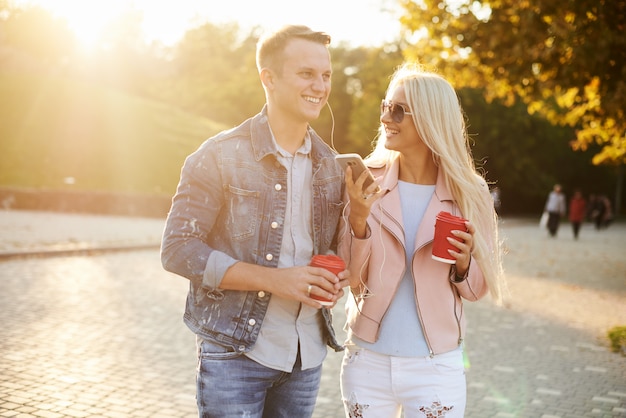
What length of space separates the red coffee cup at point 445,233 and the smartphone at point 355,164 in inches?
14.5

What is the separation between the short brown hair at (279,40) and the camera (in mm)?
2760

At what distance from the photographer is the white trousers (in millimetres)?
2992

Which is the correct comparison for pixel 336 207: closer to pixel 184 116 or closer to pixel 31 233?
pixel 31 233

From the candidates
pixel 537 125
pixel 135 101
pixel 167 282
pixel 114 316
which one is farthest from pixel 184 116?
pixel 114 316

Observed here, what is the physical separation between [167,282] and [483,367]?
20.3 ft

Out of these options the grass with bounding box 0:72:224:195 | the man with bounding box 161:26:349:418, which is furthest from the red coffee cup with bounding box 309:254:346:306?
the grass with bounding box 0:72:224:195

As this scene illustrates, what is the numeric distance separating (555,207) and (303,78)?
26043mm

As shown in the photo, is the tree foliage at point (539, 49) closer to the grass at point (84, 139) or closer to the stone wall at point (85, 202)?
the stone wall at point (85, 202)

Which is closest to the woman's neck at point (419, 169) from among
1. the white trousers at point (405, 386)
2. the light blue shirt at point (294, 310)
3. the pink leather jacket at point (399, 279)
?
the pink leather jacket at point (399, 279)

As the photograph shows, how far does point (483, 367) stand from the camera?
24.7ft

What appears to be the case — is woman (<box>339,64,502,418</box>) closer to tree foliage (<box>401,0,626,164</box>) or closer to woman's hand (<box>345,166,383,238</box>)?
woman's hand (<box>345,166,383,238</box>)

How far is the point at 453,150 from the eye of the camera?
124 inches

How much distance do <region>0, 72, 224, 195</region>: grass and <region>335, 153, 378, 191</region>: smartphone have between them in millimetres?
28055

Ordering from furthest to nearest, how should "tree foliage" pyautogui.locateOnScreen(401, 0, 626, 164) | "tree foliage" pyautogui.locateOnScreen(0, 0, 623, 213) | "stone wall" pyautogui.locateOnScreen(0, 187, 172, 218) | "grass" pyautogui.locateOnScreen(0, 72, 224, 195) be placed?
1. "tree foliage" pyautogui.locateOnScreen(0, 0, 623, 213)
2. "grass" pyautogui.locateOnScreen(0, 72, 224, 195)
3. "stone wall" pyautogui.locateOnScreen(0, 187, 172, 218)
4. "tree foliage" pyautogui.locateOnScreen(401, 0, 626, 164)
